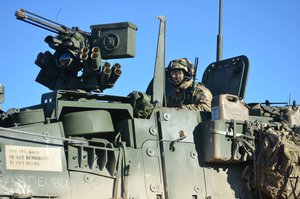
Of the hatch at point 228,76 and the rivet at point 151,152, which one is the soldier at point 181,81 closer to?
the hatch at point 228,76

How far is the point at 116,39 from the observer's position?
9.89 m

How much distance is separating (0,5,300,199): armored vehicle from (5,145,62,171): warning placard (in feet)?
0.04

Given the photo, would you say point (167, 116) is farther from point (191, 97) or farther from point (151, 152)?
point (191, 97)

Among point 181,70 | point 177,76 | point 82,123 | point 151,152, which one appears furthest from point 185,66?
point 82,123

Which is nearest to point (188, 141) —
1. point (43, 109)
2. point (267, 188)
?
point (267, 188)

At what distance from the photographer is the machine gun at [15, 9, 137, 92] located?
9453 mm

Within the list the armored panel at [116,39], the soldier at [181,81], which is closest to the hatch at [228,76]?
the soldier at [181,81]

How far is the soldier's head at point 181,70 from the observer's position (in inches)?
451

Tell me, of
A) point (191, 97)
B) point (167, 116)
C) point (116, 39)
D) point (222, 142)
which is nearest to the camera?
point (167, 116)

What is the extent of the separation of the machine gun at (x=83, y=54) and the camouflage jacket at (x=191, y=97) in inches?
49.9

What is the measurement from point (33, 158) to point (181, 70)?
4443 millimetres

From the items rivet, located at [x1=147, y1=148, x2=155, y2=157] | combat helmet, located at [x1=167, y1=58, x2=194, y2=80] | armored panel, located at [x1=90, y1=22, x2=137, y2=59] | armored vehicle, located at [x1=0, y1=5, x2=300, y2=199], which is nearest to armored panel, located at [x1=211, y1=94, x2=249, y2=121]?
armored vehicle, located at [x1=0, y1=5, x2=300, y2=199]

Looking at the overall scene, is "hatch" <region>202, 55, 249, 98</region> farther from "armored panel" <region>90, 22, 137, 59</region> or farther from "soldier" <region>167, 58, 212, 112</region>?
"armored panel" <region>90, 22, 137, 59</region>

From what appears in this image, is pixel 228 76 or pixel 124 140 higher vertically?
pixel 228 76
